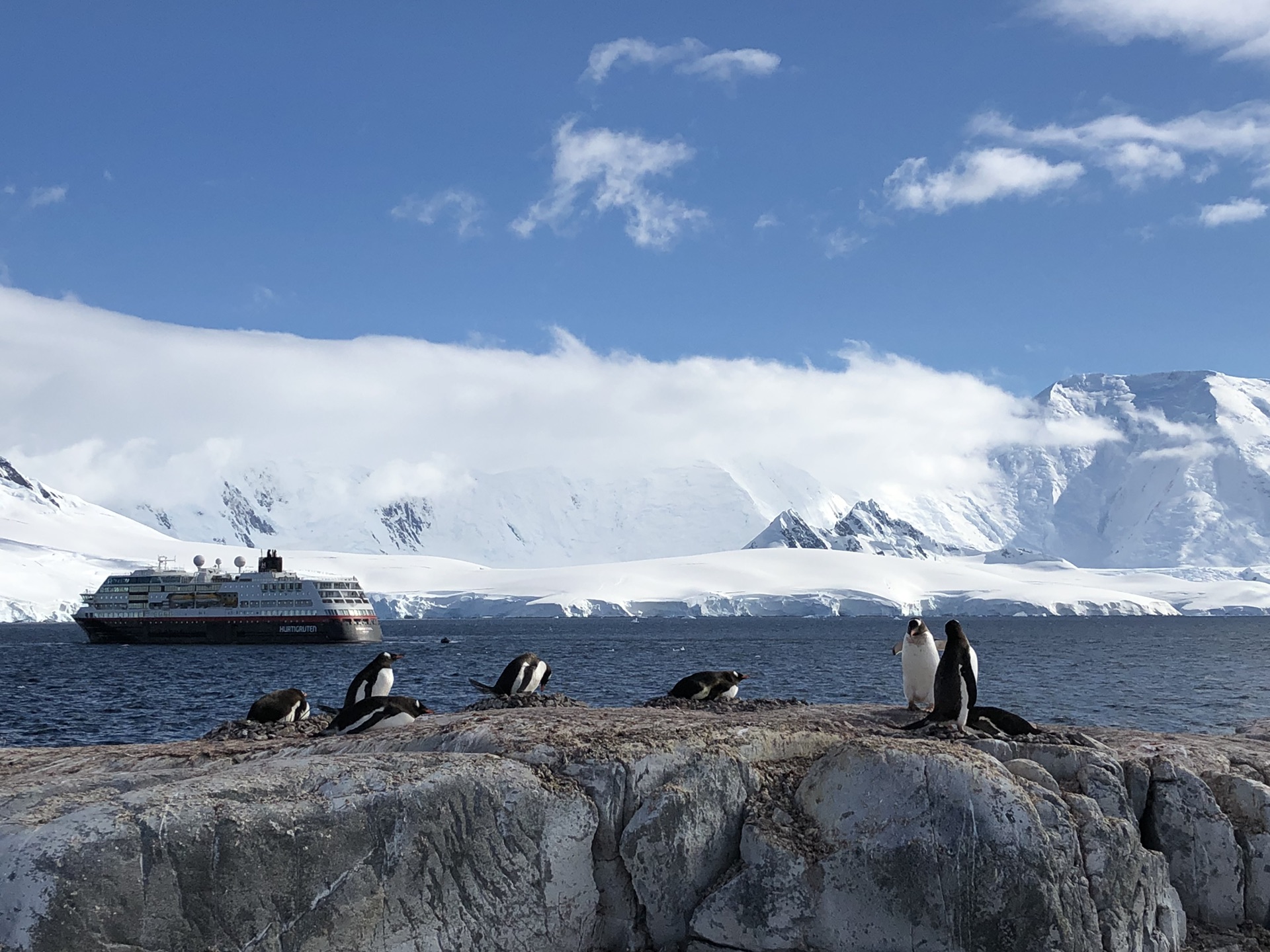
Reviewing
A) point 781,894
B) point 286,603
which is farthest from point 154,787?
point 286,603

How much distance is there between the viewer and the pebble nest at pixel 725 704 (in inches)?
556

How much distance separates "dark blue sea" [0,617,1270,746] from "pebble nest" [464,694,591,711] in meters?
18.0

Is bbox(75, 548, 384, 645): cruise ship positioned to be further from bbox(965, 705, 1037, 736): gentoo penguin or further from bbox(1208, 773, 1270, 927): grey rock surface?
bbox(1208, 773, 1270, 927): grey rock surface

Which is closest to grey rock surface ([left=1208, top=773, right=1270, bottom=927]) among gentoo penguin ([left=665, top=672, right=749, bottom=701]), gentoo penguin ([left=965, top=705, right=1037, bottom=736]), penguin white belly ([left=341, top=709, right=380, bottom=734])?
gentoo penguin ([left=965, top=705, right=1037, bottom=736])

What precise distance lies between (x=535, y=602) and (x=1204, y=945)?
183646 millimetres

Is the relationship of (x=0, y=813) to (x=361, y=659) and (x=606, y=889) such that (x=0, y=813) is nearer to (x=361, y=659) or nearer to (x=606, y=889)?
(x=606, y=889)

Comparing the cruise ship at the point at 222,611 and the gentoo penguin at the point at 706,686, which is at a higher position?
the gentoo penguin at the point at 706,686

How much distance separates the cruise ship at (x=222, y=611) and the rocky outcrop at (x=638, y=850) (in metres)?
94.6

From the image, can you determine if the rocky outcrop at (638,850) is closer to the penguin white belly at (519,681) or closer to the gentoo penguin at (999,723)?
the gentoo penguin at (999,723)

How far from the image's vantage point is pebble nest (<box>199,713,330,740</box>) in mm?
13270

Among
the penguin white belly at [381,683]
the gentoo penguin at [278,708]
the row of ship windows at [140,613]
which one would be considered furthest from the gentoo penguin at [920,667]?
the row of ship windows at [140,613]

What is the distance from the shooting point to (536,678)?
17.2m

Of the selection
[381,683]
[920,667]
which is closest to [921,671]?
[920,667]

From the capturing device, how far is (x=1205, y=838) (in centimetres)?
1074
